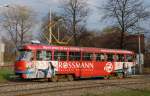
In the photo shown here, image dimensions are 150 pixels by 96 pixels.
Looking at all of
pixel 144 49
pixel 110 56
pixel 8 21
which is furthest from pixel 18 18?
pixel 110 56

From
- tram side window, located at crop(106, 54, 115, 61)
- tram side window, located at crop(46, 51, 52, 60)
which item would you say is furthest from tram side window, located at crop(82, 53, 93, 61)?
tram side window, located at crop(46, 51, 52, 60)

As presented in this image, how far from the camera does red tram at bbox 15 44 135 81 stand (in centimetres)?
2753

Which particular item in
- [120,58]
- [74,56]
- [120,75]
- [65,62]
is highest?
[74,56]

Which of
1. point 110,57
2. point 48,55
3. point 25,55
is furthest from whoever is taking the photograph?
point 110,57

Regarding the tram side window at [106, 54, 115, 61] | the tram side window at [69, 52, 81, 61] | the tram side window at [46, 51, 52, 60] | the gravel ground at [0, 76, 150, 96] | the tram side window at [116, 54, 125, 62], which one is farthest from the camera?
the tram side window at [116, 54, 125, 62]

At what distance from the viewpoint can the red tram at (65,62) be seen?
2753 centimetres

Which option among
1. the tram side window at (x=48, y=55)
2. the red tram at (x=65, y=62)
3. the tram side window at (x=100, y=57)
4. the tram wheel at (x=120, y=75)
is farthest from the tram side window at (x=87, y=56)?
the tram wheel at (x=120, y=75)

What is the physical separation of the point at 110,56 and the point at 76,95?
644 inches

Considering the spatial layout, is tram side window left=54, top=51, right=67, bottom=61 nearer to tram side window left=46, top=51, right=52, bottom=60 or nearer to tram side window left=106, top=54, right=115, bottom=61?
tram side window left=46, top=51, right=52, bottom=60

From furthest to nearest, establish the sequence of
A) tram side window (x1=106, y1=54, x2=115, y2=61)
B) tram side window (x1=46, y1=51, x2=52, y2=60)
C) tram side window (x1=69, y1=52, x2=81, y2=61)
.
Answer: tram side window (x1=106, y1=54, x2=115, y2=61) → tram side window (x1=69, y1=52, x2=81, y2=61) → tram side window (x1=46, y1=51, x2=52, y2=60)

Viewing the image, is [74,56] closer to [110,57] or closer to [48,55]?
[48,55]

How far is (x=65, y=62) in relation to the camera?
96.4ft

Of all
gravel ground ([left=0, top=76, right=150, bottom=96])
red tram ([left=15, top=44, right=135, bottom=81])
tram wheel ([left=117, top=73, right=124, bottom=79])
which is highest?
red tram ([left=15, top=44, right=135, bottom=81])

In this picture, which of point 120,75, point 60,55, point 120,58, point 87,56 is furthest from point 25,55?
point 120,75
